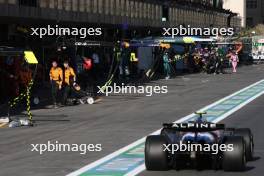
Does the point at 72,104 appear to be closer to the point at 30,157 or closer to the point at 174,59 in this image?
the point at 30,157

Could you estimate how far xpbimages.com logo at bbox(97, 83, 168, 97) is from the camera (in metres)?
32.0

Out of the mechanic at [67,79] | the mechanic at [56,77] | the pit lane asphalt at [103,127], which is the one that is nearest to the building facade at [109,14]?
the mechanic at [56,77]

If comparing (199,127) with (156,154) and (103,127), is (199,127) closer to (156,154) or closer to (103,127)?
(156,154)

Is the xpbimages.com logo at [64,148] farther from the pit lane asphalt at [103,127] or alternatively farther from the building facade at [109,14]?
the building facade at [109,14]

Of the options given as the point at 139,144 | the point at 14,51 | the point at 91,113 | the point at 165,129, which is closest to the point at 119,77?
the point at 91,113

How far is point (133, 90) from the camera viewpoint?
33250mm

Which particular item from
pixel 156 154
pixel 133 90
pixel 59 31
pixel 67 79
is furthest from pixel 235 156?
pixel 59 31

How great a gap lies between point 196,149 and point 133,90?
71.7ft

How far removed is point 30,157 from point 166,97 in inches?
621

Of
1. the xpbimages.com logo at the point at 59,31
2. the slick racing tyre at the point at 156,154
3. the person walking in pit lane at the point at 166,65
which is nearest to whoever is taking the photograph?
the slick racing tyre at the point at 156,154

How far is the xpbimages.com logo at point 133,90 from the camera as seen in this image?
32.0 m

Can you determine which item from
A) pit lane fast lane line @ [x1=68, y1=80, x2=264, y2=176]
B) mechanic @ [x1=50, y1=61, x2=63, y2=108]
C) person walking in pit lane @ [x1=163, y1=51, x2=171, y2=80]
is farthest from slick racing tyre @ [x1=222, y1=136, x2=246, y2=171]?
person walking in pit lane @ [x1=163, y1=51, x2=171, y2=80]

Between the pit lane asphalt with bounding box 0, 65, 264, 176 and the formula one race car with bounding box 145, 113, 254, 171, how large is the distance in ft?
0.63

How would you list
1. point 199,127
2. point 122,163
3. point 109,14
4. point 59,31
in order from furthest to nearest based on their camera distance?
point 109,14
point 59,31
point 122,163
point 199,127
